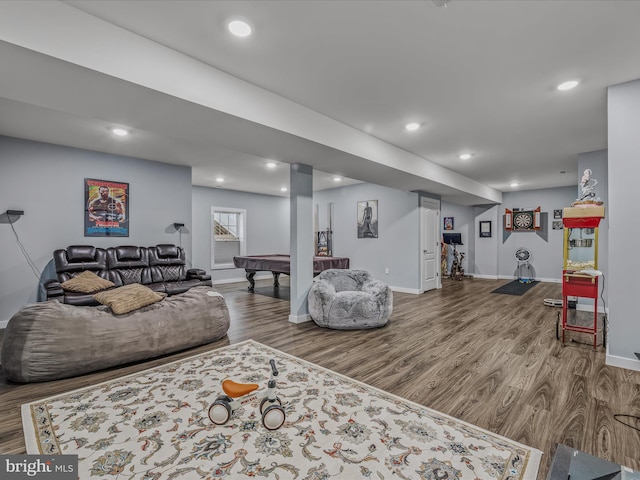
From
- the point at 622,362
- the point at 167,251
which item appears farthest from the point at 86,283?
the point at 622,362

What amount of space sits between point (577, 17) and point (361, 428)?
310 cm

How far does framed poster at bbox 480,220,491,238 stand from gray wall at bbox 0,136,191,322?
9.00 meters

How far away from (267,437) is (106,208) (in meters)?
5.18

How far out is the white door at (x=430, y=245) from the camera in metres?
7.16

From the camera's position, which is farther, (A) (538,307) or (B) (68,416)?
(A) (538,307)

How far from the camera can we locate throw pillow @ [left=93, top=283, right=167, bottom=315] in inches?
124

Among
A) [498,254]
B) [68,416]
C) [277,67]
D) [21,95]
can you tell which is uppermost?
[277,67]

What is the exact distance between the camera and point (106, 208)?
5.39m

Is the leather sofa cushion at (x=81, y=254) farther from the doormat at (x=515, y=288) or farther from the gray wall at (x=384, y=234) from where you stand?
the doormat at (x=515, y=288)

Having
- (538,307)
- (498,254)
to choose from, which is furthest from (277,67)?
(498,254)

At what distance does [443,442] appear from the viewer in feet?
6.14

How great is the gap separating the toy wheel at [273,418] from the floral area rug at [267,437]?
0.13ft

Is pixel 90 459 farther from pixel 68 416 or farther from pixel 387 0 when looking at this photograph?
pixel 387 0

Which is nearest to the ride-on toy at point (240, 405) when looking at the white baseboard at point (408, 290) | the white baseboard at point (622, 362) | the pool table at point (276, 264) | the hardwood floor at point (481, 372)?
the hardwood floor at point (481, 372)
